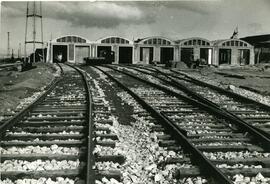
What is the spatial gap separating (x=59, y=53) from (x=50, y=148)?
4955 cm

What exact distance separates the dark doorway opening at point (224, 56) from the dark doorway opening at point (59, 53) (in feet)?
80.2

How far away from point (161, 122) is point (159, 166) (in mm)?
2578

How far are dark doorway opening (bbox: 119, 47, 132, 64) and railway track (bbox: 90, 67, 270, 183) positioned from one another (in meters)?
44.5

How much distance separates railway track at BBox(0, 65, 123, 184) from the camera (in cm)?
456

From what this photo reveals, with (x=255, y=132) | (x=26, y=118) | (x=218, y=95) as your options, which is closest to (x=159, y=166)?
(x=255, y=132)

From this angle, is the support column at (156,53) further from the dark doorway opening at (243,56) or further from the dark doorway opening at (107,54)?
the dark doorway opening at (243,56)

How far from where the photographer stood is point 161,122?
25.2 ft

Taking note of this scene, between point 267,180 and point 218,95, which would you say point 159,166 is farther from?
point 218,95

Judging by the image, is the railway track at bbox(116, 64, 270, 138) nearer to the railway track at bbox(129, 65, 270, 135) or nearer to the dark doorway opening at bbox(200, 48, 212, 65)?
the railway track at bbox(129, 65, 270, 135)

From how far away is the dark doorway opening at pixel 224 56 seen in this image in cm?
5536

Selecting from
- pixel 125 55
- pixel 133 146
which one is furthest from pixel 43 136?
pixel 125 55

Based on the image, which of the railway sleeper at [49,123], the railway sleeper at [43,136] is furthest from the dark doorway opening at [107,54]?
the railway sleeper at [43,136]

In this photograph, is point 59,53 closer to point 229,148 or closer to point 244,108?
point 244,108

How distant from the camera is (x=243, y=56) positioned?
184 feet
